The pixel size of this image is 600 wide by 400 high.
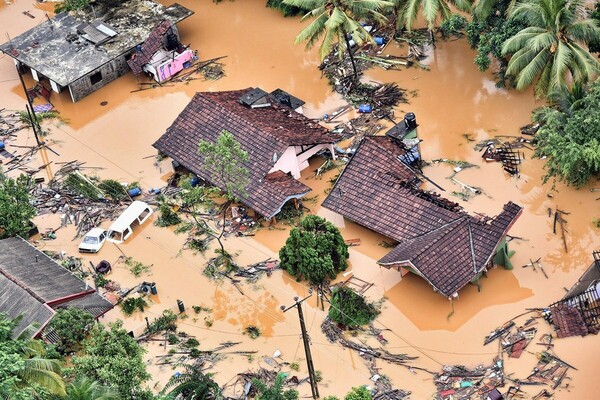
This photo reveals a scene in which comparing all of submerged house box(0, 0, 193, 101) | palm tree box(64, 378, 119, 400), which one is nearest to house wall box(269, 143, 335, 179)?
submerged house box(0, 0, 193, 101)

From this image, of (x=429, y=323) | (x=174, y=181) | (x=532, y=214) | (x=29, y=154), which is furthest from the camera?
(x=29, y=154)

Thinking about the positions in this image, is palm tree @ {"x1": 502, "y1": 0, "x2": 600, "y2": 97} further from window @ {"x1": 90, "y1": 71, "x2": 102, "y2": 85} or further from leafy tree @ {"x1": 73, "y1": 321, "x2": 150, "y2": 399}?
leafy tree @ {"x1": 73, "y1": 321, "x2": 150, "y2": 399}

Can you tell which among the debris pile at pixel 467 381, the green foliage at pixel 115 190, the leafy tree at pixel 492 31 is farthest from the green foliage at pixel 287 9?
the debris pile at pixel 467 381

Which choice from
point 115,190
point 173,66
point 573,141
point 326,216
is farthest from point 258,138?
point 573,141

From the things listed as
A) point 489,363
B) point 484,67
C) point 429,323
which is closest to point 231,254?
point 429,323

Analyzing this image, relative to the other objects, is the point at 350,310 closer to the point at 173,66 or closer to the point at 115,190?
the point at 115,190

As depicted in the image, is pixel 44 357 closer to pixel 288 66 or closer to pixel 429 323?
pixel 429 323

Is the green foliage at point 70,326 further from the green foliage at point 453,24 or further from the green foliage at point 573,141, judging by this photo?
the green foliage at point 453,24
